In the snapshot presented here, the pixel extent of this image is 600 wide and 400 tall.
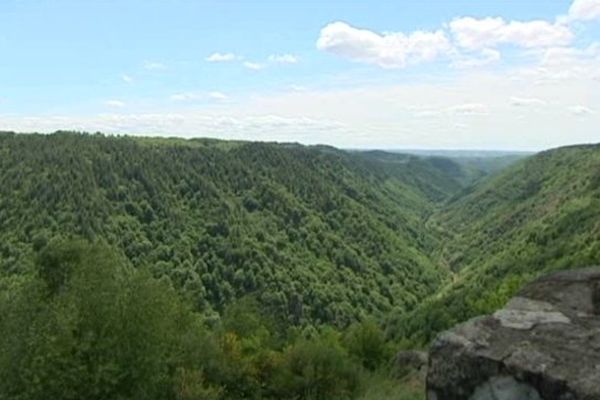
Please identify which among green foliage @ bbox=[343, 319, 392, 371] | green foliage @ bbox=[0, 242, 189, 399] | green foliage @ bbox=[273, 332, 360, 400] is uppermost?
green foliage @ bbox=[0, 242, 189, 399]

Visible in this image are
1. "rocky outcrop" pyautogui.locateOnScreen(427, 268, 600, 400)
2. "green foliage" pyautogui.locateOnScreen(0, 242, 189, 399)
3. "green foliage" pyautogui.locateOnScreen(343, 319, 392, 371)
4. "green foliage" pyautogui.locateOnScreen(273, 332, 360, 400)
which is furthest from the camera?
"green foliage" pyautogui.locateOnScreen(343, 319, 392, 371)

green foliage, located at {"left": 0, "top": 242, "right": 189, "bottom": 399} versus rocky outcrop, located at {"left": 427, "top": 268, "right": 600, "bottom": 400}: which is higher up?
rocky outcrop, located at {"left": 427, "top": 268, "right": 600, "bottom": 400}

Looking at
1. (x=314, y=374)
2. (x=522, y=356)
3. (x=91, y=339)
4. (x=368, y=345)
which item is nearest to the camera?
(x=522, y=356)

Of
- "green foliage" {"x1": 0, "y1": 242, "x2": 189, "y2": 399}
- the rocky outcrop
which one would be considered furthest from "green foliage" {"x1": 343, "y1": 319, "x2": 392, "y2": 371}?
the rocky outcrop

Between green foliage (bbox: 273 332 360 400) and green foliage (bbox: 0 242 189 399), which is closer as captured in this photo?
green foliage (bbox: 0 242 189 399)

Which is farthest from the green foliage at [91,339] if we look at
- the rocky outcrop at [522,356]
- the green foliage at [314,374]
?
the rocky outcrop at [522,356]

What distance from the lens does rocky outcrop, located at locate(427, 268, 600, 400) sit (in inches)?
245

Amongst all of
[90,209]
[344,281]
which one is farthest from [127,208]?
[344,281]

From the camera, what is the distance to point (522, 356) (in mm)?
6535

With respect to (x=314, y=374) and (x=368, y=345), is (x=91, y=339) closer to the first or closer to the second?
(x=314, y=374)

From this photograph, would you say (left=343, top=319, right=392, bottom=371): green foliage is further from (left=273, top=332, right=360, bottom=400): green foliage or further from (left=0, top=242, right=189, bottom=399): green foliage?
(left=0, top=242, right=189, bottom=399): green foliage

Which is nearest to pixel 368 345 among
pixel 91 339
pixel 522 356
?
pixel 91 339

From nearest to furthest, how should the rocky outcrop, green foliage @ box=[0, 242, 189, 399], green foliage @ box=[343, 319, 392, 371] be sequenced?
the rocky outcrop
green foliage @ box=[0, 242, 189, 399]
green foliage @ box=[343, 319, 392, 371]

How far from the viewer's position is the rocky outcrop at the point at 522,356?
6.21m
